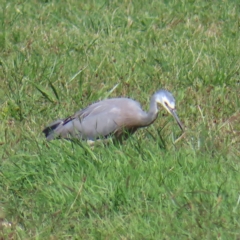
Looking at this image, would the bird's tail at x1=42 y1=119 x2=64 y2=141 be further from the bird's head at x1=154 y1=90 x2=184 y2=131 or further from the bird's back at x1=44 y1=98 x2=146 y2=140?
the bird's head at x1=154 y1=90 x2=184 y2=131

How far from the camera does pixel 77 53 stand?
8.25m

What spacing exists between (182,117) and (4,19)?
2829mm

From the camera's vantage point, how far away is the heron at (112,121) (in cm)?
636

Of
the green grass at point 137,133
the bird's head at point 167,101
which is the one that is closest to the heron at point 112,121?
the bird's head at point 167,101

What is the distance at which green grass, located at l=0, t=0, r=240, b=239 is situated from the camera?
4887 mm

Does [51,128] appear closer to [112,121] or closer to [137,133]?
[112,121]

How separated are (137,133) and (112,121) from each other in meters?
0.26

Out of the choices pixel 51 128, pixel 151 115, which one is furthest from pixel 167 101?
pixel 51 128

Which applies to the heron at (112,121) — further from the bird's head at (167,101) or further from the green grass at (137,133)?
the green grass at (137,133)

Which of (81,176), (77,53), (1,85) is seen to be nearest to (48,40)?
(77,53)

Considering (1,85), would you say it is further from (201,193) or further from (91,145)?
(201,193)

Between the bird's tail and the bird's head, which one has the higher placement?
the bird's head

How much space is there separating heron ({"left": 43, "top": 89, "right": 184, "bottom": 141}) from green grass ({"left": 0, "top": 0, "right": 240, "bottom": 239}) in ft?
0.44

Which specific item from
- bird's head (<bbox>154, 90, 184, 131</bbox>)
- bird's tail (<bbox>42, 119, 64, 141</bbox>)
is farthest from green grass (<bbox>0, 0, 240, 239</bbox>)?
bird's head (<bbox>154, 90, 184, 131</bbox>)
